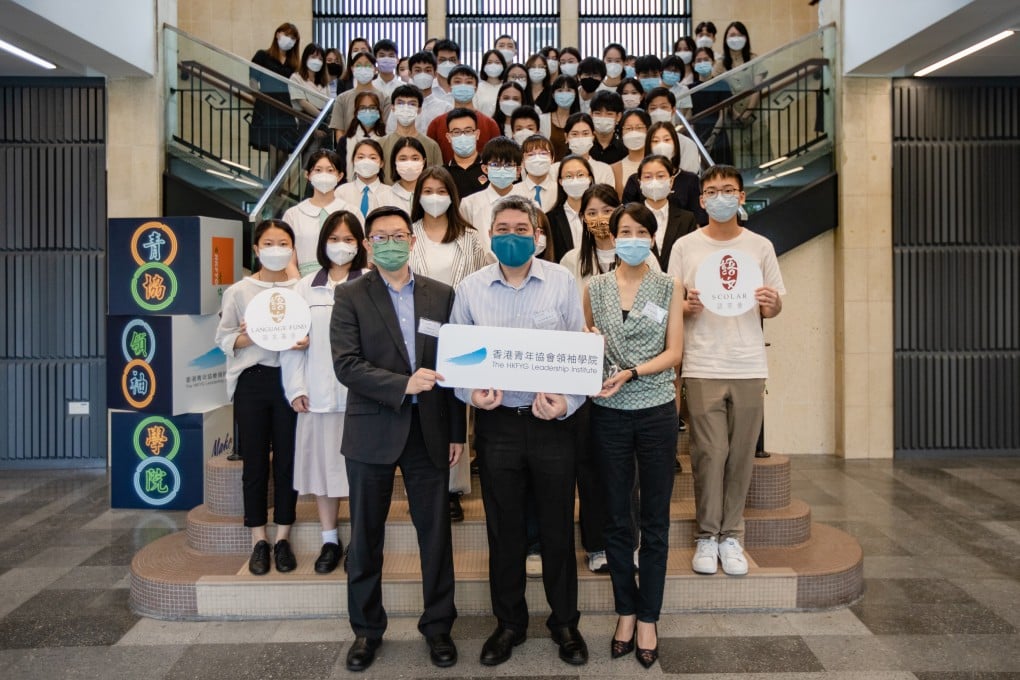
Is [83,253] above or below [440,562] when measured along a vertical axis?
above

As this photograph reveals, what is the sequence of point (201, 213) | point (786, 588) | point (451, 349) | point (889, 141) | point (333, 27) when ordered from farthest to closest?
point (333, 27)
point (889, 141)
point (201, 213)
point (786, 588)
point (451, 349)

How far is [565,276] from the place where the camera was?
3604mm

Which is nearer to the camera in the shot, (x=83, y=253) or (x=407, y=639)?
(x=407, y=639)

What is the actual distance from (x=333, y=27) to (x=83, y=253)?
6.10 metres

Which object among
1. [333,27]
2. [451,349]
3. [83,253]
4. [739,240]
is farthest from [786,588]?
[333,27]

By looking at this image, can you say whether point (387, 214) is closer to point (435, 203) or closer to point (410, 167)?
point (435, 203)

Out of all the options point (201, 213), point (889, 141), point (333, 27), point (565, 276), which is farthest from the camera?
point (333, 27)

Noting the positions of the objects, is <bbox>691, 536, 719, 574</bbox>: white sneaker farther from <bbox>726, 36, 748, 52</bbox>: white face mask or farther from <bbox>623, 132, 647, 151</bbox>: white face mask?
<bbox>726, 36, 748, 52</bbox>: white face mask

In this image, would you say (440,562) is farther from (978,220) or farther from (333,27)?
(333,27)

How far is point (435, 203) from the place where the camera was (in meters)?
4.26

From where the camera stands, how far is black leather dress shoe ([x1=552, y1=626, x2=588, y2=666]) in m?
3.62

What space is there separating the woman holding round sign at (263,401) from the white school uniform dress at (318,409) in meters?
0.07

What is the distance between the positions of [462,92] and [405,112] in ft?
2.67

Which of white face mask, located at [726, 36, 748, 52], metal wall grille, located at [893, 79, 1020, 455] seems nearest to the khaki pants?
metal wall grille, located at [893, 79, 1020, 455]
